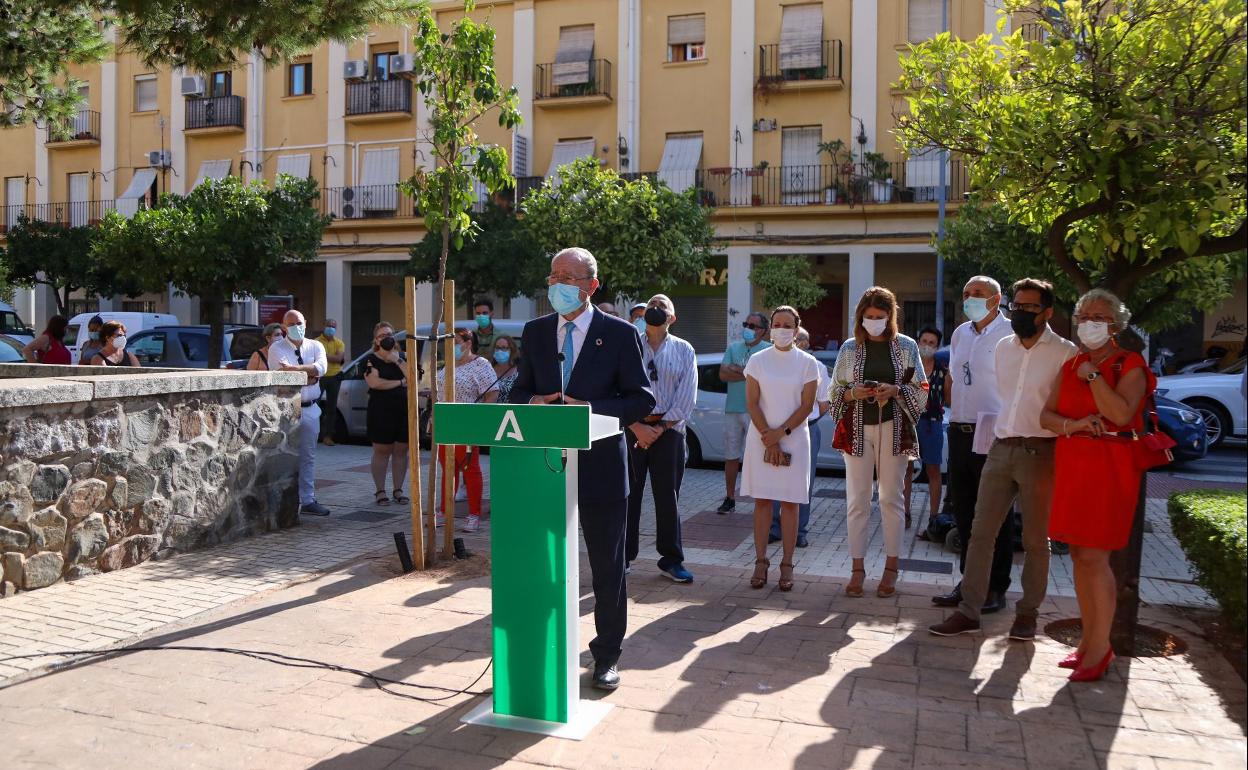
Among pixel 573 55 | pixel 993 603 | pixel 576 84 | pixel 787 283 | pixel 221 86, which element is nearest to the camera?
pixel 993 603

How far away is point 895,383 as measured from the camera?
6371mm

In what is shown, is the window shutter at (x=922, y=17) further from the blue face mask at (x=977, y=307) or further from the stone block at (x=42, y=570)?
the stone block at (x=42, y=570)

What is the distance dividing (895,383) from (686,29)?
2207 centimetres

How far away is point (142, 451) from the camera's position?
277 inches

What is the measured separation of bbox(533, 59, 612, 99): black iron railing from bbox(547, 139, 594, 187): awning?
1203 millimetres

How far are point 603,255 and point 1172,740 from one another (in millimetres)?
15801

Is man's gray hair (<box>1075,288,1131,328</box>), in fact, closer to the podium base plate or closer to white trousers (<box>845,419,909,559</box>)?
white trousers (<box>845,419,909,559</box>)

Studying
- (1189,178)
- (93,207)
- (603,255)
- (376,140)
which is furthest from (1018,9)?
(93,207)

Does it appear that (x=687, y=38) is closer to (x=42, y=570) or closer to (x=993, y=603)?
(x=993, y=603)

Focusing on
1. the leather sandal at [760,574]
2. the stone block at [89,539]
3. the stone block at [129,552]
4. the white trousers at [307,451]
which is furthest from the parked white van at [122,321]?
the leather sandal at [760,574]

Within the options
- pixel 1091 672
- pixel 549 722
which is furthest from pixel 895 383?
pixel 549 722

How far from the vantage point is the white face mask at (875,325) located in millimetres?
6410

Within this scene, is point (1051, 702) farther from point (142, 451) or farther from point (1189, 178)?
point (142, 451)

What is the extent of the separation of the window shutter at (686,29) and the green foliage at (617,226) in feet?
24.7
